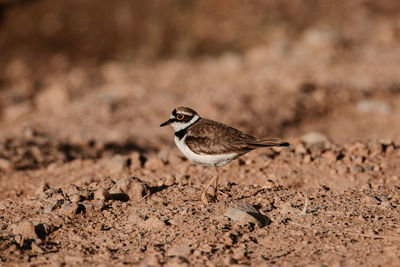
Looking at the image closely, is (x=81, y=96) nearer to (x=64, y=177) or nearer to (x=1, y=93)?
(x=1, y=93)

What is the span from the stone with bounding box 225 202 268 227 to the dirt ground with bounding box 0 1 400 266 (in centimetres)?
1

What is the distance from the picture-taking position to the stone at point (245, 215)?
433 cm

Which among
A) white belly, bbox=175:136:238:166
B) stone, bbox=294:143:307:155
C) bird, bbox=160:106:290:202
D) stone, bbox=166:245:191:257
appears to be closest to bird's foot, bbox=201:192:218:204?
bird, bbox=160:106:290:202

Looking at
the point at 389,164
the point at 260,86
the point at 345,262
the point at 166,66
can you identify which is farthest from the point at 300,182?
the point at 166,66

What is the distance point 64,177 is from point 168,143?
219cm

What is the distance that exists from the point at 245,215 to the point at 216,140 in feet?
3.01

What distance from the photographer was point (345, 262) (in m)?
3.67

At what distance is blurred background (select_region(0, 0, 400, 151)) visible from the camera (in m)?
8.80

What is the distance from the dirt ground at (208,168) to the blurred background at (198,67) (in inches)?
1.9

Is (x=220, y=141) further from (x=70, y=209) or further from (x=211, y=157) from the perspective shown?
(x=70, y=209)

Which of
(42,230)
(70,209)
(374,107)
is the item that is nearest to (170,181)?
(70,209)

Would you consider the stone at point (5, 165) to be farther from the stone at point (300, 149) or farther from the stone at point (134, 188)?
the stone at point (300, 149)

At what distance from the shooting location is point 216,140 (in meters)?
4.96

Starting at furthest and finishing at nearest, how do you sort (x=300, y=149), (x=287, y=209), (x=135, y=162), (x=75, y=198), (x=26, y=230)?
(x=135, y=162) → (x=300, y=149) → (x=75, y=198) → (x=287, y=209) → (x=26, y=230)
